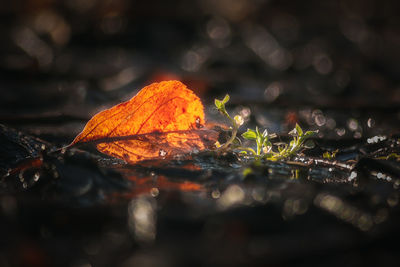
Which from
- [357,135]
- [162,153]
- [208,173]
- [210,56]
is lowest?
[208,173]

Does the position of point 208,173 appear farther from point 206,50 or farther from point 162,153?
point 206,50

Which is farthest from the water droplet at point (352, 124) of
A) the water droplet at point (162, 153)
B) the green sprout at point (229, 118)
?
the water droplet at point (162, 153)

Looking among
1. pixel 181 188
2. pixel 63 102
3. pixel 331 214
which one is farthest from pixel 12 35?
pixel 331 214

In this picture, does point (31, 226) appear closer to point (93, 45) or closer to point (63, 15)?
point (93, 45)

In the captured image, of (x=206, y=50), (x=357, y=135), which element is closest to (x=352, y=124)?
(x=357, y=135)

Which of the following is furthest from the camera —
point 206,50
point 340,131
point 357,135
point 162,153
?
point 206,50
